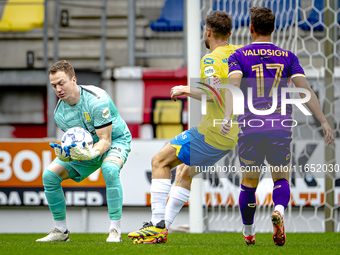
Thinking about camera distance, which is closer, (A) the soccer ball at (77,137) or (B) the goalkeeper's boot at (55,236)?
(A) the soccer ball at (77,137)

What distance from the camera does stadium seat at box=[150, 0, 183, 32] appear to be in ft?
22.9

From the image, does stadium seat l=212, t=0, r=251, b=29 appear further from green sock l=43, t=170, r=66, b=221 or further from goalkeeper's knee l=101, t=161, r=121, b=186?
green sock l=43, t=170, r=66, b=221

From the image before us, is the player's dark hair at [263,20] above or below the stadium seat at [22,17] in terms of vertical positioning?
below

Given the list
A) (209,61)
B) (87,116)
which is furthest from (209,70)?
(87,116)

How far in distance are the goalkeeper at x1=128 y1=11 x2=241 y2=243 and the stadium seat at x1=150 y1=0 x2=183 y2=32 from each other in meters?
3.98

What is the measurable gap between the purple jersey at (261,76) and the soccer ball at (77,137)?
3.48 feet

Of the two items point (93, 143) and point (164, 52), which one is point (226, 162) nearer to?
point (93, 143)

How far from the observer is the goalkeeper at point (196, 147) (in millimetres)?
2930

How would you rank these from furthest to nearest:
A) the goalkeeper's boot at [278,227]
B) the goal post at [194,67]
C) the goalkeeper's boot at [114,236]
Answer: the goal post at [194,67], the goalkeeper's boot at [114,236], the goalkeeper's boot at [278,227]

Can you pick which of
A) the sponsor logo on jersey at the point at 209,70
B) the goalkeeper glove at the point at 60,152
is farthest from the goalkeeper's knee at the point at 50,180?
the sponsor logo on jersey at the point at 209,70

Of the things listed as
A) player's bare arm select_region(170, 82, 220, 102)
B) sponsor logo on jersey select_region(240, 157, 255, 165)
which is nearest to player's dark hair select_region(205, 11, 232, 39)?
player's bare arm select_region(170, 82, 220, 102)

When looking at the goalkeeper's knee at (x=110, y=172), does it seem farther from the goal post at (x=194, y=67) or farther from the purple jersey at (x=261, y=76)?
the goal post at (x=194, y=67)

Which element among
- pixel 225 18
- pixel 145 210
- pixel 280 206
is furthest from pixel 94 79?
pixel 280 206

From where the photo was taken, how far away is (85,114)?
3.22 metres
